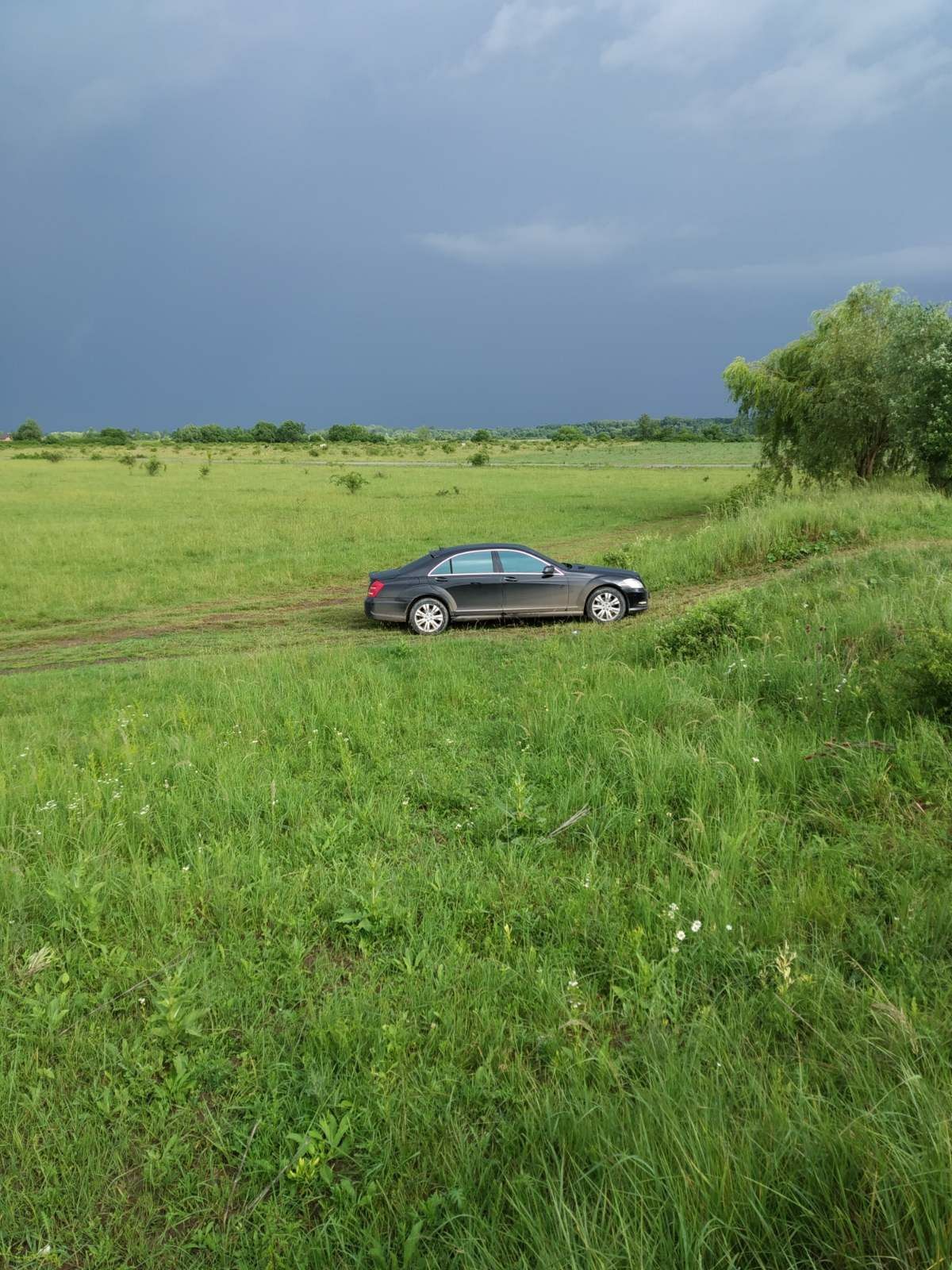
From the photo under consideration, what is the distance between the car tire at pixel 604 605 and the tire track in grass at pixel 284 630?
0.50m

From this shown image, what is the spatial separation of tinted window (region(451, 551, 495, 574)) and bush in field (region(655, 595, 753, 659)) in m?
5.20

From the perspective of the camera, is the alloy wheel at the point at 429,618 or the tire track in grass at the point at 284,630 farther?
the alloy wheel at the point at 429,618

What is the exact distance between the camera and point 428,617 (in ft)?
46.3

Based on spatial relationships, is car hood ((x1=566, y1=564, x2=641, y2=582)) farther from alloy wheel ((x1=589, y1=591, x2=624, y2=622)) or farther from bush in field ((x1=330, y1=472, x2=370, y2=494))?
bush in field ((x1=330, y1=472, x2=370, y2=494))

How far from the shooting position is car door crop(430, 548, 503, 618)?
14078 millimetres

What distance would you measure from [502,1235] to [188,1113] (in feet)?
4.53

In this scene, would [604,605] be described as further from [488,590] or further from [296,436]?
[296,436]

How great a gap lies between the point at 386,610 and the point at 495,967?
10.7 m

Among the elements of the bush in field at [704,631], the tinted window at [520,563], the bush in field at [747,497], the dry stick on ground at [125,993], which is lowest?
the dry stick on ground at [125,993]

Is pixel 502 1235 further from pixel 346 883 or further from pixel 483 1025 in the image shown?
pixel 346 883

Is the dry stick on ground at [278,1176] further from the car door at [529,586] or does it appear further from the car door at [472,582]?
the car door at [529,586]

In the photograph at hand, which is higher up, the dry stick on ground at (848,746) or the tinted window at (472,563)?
the tinted window at (472,563)

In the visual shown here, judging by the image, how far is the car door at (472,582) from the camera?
1408cm

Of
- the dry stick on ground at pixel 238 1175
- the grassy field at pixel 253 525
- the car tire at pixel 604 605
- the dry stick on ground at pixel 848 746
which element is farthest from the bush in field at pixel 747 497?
the dry stick on ground at pixel 238 1175
